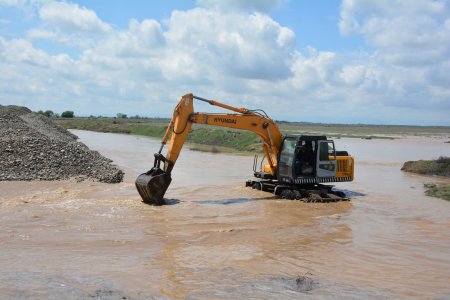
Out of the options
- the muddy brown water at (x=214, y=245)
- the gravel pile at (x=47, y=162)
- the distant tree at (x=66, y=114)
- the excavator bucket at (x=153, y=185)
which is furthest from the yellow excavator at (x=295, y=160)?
the distant tree at (x=66, y=114)

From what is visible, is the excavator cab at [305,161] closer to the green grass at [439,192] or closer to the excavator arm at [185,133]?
the excavator arm at [185,133]

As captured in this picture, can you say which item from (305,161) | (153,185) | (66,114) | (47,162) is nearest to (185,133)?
(153,185)

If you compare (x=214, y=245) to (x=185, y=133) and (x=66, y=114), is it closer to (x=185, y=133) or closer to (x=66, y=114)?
(x=185, y=133)

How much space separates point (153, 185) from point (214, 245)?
431cm

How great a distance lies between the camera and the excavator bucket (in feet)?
47.7

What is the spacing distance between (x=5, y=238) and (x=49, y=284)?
3630 millimetres

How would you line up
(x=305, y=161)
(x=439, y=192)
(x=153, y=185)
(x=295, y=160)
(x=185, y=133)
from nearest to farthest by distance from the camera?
(x=153, y=185), (x=185, y=133), (x=295, y=160), (x=305, y=161), (x=439, y=192)

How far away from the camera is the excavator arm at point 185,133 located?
1473cm

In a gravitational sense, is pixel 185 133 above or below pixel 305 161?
above

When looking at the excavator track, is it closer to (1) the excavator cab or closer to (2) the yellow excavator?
(2) the yellow excavator

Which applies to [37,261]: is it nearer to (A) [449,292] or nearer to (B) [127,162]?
(A) [449,292]

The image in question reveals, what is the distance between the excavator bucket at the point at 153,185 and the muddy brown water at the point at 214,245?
364mm

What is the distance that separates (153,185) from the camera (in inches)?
573

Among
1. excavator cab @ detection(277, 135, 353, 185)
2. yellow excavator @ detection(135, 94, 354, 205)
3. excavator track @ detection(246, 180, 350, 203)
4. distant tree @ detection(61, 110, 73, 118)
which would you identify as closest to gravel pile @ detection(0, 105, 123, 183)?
yellow excavator @ detection(135, 94, 354, 205)
